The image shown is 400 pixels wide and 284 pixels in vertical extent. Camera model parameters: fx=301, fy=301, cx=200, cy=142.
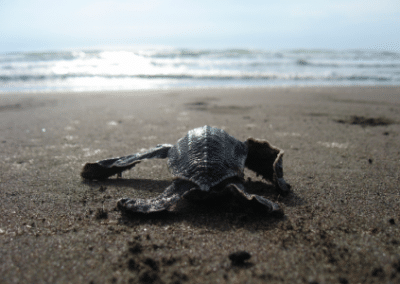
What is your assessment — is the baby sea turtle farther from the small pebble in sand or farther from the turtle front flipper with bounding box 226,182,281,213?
the small pebble in sand

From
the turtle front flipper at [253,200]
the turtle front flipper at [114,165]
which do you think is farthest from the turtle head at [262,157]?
the turtle front flipper at [114,165]

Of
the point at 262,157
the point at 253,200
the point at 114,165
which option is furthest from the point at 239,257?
the point at 114,165

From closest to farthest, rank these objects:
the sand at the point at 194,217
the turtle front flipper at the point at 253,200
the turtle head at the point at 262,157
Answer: the sand at the point at 194,217 < the turtle front flipper at the point at 253,200 < the turtle head at the point at 262,157

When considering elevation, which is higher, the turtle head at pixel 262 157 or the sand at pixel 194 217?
the turtle head at pixel 262 157

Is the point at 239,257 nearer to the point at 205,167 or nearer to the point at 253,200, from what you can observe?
the point at 253,200

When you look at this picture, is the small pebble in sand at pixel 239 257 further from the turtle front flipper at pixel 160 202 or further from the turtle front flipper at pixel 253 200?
the turtle front flipper at pixel 160 202

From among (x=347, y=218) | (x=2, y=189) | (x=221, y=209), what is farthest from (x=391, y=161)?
(x=2, y=189)

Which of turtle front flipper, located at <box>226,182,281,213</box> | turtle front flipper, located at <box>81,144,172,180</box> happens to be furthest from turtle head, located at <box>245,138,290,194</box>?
turtle front flipper, located at <box>81,144,172,180</box>

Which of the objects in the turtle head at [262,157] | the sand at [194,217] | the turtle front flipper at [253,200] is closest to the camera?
the sand at [194,217]
